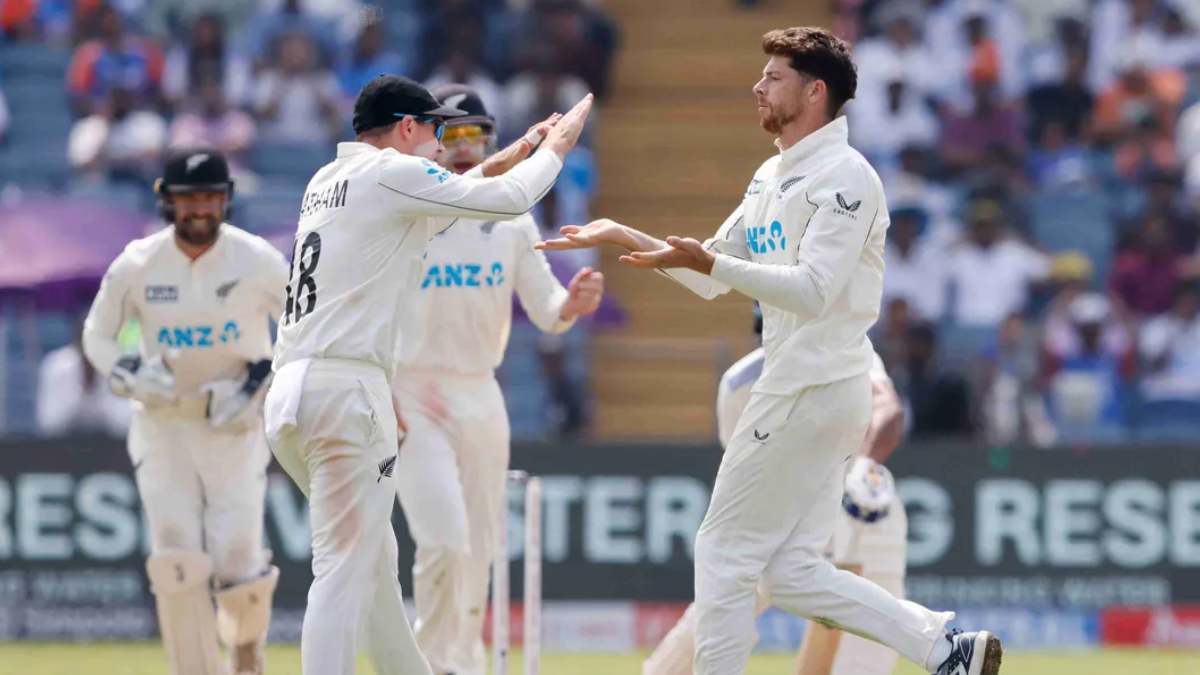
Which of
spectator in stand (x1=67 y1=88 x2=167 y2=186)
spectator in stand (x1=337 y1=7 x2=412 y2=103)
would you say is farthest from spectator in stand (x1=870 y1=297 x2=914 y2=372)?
spectator in stand (x1=67 y1=88 x2=167 y2=186)

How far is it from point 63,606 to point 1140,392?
298 inches

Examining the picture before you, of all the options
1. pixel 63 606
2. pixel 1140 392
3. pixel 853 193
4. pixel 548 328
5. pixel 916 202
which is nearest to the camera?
pixel 853 193

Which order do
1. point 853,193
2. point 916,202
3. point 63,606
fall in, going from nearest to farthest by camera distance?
point 853,193 → point 63,606 → point 916,202

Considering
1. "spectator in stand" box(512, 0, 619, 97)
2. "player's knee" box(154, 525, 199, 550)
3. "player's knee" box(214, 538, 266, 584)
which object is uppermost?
"spectator in stand" box(512, 0, 619, 97)

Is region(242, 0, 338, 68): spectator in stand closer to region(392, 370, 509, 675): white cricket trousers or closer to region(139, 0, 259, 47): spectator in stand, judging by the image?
region(139, 0, 259, 47): spectator in stand

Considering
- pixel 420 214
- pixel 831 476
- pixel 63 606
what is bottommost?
pixel 63 606

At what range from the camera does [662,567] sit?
46.4 ft

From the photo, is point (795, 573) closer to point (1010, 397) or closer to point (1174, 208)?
point (1010, 397)

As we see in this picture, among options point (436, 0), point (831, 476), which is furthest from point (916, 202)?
point (831, 476)

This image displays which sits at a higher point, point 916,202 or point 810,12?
point 810,12

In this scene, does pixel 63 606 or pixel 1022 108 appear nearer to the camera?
pixel 63 606

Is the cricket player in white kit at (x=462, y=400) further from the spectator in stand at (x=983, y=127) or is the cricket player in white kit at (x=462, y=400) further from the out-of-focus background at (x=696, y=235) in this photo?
the spectator in stand at (x=983, y=127)

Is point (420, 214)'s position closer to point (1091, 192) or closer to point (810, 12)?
point (1091, 192)

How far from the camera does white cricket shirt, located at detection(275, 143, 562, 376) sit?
25.6 feet
